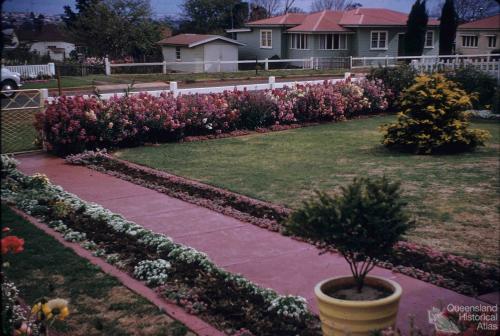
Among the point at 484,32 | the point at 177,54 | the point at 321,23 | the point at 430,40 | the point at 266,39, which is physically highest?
the point at 321,23

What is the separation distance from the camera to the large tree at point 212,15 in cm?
4550

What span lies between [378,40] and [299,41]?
244 inches

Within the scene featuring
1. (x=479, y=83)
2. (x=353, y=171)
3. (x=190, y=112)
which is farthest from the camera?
(x=479, y=83)

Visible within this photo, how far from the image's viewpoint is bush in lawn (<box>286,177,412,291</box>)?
342cm

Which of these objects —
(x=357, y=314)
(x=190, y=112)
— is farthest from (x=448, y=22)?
(x=357, y=314)

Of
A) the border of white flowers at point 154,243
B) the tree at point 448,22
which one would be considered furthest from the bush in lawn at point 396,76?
the border of white flowers at point 154,243

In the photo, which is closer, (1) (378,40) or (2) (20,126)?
(2) (20,126)

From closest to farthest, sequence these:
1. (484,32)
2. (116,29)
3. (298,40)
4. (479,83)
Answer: (484,32), (479,83), (116,29), (298,40)

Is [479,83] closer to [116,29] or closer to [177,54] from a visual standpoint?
[116,29]

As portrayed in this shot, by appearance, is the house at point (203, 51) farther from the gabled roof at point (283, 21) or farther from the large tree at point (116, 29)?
the gabled roof at point (283, 21)

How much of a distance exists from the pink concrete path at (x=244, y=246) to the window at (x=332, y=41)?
34.5 meters

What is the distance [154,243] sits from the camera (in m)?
5.96

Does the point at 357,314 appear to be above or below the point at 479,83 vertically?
below

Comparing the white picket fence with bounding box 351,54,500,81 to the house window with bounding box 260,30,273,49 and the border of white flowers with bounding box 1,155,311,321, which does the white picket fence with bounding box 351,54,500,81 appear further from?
the house window with bounding box 260,30,273,49
